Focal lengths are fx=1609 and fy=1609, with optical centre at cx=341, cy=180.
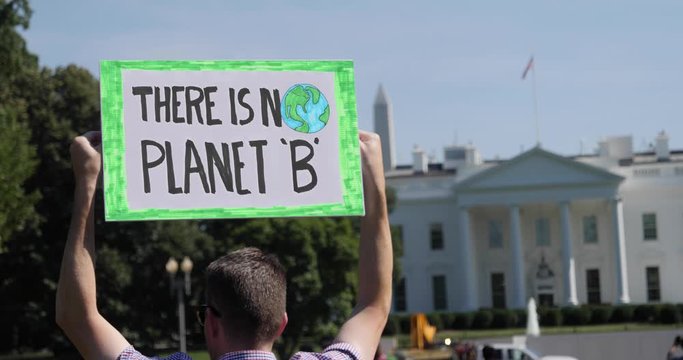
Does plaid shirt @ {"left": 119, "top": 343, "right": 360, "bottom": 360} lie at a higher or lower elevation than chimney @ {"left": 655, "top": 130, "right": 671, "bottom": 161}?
lower

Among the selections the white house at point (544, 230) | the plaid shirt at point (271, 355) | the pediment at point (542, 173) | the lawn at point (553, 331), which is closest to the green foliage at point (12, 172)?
the plaid shirt at point (271, 355)

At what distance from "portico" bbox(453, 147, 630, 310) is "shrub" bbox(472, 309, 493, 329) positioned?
9.12 meters

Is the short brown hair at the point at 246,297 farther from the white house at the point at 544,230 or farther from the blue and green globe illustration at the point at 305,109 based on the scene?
the white house at the point at 544,230

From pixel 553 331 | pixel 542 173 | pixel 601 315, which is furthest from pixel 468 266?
pixel 553 331

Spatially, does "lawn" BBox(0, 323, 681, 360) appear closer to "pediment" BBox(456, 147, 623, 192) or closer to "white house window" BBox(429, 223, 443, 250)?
"pediment" BBox(456, 147, 623, 192)

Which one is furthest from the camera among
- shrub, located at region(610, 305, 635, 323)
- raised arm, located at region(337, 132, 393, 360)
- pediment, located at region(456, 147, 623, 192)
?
pediment, located at region(456, 147, 623, 192)

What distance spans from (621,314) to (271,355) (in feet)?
273

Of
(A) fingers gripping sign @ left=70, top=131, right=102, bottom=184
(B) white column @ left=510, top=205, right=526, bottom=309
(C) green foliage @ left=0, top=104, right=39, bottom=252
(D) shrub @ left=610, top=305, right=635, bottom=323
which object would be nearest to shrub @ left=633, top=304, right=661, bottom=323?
(D) shrub @ left=610, top=305, right=635, bottom=323

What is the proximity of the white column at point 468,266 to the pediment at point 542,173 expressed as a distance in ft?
12.9

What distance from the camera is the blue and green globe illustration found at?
444cm

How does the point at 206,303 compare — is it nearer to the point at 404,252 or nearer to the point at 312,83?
the point at 312,83

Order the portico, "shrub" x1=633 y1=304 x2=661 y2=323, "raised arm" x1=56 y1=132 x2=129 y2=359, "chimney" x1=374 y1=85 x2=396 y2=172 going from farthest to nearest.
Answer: "chimney" x1=374 y1=85 x2=396 y2=172 → the portico → "shrub" x1=633 y1=304 x2=661 y2=323 → "raised arm" x1=56 y1=132 x2=129 y2=359

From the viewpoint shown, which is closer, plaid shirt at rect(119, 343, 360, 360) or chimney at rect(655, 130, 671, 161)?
plaid shirt at rect(119, 343, 360, 360)

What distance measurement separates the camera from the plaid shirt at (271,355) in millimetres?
3375
